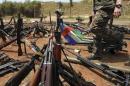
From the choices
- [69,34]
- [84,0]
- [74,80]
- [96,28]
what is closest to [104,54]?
[96,28]

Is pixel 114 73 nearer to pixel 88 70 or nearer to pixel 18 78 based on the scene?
pixel 88 70

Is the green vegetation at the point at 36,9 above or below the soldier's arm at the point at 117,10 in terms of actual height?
below

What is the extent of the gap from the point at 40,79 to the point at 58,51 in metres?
0.73

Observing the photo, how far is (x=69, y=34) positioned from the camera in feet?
32.7

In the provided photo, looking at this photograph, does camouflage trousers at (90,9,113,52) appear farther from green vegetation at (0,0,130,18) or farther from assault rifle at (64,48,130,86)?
green vegetation at (0,0,130,18)

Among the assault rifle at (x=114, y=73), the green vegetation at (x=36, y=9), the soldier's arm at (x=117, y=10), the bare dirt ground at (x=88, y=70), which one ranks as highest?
the soldier's arm at (x=117, y=10)

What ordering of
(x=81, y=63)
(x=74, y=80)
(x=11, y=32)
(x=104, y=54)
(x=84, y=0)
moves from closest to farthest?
(x=74, y=80)
(x=81, y=63)
(x=104, y=54)
(x=11, y=32)
(x=84, y=0)

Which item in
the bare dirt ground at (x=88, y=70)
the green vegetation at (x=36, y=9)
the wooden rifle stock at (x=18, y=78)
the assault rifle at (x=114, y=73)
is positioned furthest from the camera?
the green vegetation at (x=36, y=9)

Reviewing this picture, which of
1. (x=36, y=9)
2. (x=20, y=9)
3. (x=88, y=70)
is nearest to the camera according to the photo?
(x=88, y=70)

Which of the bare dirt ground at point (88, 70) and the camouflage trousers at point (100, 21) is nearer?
the bare dirt ground at point (88, 70)

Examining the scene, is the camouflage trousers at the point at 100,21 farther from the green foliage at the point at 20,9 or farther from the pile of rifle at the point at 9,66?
the green foliage at the point at 20,9

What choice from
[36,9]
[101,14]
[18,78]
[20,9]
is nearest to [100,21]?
[101,14]

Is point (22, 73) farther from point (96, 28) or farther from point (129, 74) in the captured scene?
point (96, 28)

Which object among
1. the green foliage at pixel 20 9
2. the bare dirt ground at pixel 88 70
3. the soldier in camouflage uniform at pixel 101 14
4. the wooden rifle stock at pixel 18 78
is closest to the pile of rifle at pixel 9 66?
the bare dirt ground at pixel 88 70
